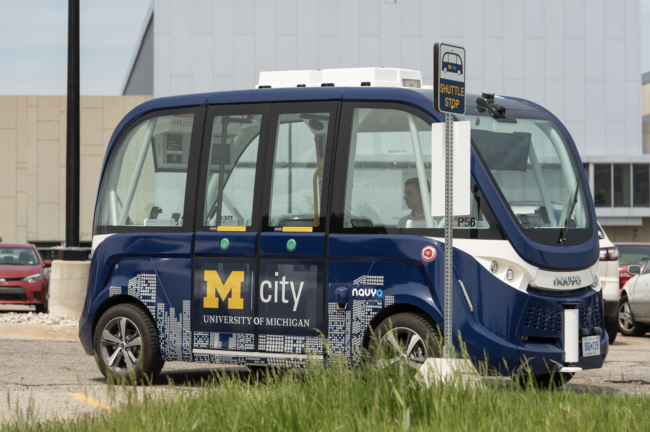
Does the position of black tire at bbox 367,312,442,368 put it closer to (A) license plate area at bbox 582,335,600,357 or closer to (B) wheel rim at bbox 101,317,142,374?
(A) license plate area at bbox 582,335,600,357

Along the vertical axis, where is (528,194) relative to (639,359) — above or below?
above

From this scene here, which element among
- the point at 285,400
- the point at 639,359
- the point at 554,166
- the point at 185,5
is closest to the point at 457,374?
the point at 285,400

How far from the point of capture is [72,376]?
959cm

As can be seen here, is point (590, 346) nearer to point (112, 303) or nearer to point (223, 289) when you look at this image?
point (223, 289)

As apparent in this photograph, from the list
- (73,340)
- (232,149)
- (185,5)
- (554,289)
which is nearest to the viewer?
(554,289)

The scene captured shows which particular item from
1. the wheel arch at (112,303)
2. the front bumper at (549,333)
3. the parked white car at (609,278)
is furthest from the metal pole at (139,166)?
the parked white car at (609,278)

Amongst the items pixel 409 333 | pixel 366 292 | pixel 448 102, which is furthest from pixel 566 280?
pixel 448 102

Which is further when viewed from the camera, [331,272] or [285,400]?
[331,272]

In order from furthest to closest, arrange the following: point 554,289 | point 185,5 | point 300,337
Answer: point 185,5 < point 300,337 < point 554,289

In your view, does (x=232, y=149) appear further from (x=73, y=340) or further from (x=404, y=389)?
(x=73, y=340)

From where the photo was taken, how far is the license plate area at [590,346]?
7.52 meters

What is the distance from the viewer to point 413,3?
150 feet

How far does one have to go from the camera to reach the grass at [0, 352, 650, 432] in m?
4.95

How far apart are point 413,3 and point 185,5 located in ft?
39.0
